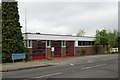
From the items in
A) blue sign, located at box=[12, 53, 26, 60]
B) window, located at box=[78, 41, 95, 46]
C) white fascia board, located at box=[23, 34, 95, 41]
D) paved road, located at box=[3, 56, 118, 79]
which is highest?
white fascia board, located at box=[23, 34, 95, 41]

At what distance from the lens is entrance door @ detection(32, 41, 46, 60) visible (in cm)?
3397

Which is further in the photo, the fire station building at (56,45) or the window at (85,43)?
the window at (85,43)

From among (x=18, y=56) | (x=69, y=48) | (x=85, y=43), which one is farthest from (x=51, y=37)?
(x=85, y=43)

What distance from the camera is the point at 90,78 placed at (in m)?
14.0

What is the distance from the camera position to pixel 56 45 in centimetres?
3822

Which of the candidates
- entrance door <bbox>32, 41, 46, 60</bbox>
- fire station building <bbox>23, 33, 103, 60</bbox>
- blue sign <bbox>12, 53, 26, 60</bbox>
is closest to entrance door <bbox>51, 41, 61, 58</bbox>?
fire station building <bbox>23, 33, 103, 60</bbox>

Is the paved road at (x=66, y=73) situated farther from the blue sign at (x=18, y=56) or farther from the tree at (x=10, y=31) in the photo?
the tree at (x=10, y=31)

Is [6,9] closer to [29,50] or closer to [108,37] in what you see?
[29,50]

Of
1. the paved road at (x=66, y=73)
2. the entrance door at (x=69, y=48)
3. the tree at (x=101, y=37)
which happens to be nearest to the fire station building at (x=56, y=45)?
the entrance door at (x=69, y=48)

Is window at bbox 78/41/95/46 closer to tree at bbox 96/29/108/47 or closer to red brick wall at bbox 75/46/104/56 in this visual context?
red brick wall at bbox 75/46/104/56

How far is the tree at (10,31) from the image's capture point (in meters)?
28.5

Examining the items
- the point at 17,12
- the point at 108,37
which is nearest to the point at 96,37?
the point at 108,37

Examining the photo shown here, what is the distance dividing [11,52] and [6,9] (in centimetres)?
516

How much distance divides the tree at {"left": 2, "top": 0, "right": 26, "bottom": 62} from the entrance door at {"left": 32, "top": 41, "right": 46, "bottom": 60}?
13.7 feet
